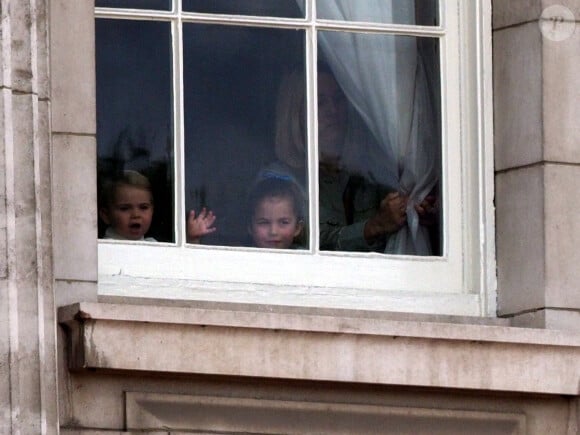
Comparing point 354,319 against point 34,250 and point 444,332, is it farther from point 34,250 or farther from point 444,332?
point 34,250

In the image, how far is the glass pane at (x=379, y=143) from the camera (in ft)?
43.4

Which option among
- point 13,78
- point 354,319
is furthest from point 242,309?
point 13,78

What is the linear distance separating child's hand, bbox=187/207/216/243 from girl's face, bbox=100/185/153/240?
0.16 metres

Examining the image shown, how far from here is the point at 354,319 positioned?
12.6 metres

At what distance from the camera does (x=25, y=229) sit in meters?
12.1

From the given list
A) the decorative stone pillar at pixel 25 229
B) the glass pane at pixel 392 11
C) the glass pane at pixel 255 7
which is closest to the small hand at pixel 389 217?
the glass pane at pixel 392 11

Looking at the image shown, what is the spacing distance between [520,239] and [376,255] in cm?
59

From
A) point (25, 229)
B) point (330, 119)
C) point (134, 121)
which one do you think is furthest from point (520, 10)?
point (25, 229)

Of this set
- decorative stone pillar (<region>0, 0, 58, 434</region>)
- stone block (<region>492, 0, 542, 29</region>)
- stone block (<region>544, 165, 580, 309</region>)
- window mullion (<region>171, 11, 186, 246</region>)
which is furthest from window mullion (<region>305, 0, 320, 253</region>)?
decorative stone pillar (<region>0, 0, 58, 434</region>)

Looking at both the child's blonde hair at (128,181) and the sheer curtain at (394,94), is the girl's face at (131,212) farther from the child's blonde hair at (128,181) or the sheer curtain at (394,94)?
the sheer curtain at (394,94)

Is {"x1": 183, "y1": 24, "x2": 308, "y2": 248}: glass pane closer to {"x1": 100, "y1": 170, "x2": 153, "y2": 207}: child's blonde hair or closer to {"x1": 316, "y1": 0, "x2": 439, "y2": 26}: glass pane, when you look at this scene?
{"x1": 100, "y1": 170, "x2": 153, "y2": 207}: child's blonde hair

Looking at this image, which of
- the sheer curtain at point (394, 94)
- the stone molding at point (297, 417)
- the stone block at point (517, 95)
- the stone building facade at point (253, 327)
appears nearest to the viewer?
the stone building facade at point (253, 327)

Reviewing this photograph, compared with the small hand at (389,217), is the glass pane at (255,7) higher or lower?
higher

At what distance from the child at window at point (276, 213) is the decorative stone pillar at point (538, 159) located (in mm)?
842
